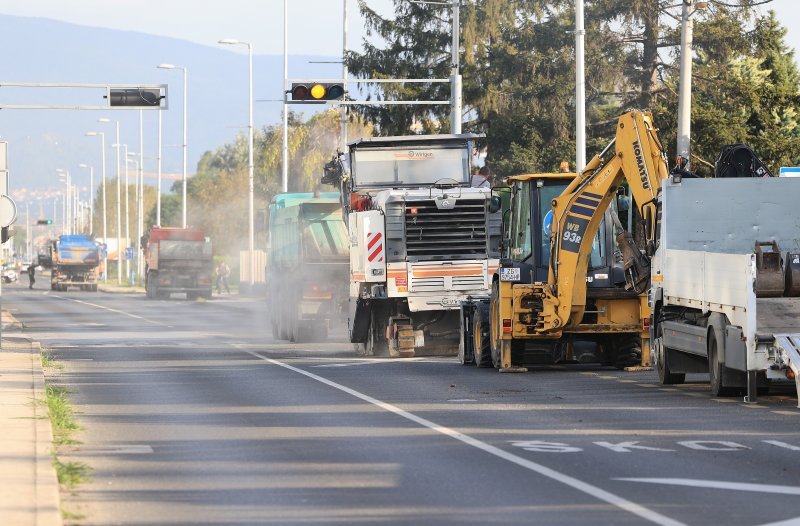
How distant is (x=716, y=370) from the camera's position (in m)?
19.5

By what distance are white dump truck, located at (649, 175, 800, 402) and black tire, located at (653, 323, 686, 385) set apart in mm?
13

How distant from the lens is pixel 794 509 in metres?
11.0

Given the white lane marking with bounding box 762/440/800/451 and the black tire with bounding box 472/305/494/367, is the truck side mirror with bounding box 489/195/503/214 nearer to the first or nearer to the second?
the black tire with bounding box 472/305/494/367

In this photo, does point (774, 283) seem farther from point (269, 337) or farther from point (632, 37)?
point (632, 37)

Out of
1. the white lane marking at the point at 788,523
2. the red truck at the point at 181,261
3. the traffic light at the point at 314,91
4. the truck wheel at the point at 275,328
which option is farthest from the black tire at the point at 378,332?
the red truck at the point at 181,261

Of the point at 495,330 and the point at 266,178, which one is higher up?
the point at 266,178

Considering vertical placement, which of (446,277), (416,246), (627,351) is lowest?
(627,351)

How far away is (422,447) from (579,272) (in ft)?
32.3

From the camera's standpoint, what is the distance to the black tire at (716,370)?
19375 millimetres

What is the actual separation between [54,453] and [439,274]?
15.3 meters

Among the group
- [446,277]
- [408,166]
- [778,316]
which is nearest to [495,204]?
[446,277]

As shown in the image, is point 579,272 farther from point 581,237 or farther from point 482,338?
point 482,338

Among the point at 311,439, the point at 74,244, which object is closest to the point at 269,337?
the point at 311,439

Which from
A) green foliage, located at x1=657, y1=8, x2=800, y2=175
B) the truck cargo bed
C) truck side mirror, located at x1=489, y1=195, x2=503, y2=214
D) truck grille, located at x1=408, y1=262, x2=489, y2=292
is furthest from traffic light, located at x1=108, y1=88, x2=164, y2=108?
the truck cargo bed
